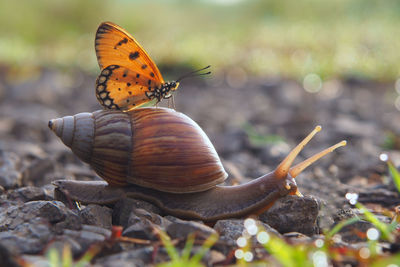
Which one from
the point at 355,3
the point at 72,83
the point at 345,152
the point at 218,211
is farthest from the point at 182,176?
the point at 355,3

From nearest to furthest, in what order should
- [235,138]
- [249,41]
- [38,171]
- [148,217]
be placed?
1. [148,217]
2. [38,171]
3. [235,138]
4. [249,41]

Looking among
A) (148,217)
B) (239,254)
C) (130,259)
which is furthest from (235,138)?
(130,259)

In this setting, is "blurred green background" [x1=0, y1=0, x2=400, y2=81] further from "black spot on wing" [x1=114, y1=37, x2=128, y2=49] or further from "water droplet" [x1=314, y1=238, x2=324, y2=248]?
"water droplet" [x1=314, y1=238, x2=324, y2=248]

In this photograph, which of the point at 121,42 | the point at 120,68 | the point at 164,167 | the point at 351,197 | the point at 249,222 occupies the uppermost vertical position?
the point at 121,42

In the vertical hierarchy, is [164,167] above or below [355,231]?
above

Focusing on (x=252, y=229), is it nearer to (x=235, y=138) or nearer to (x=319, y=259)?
(x=319, y=259)

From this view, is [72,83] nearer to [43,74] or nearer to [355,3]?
[43,74]

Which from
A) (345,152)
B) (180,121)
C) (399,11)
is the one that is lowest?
(345,152)

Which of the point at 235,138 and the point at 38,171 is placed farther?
the point at 235,138
